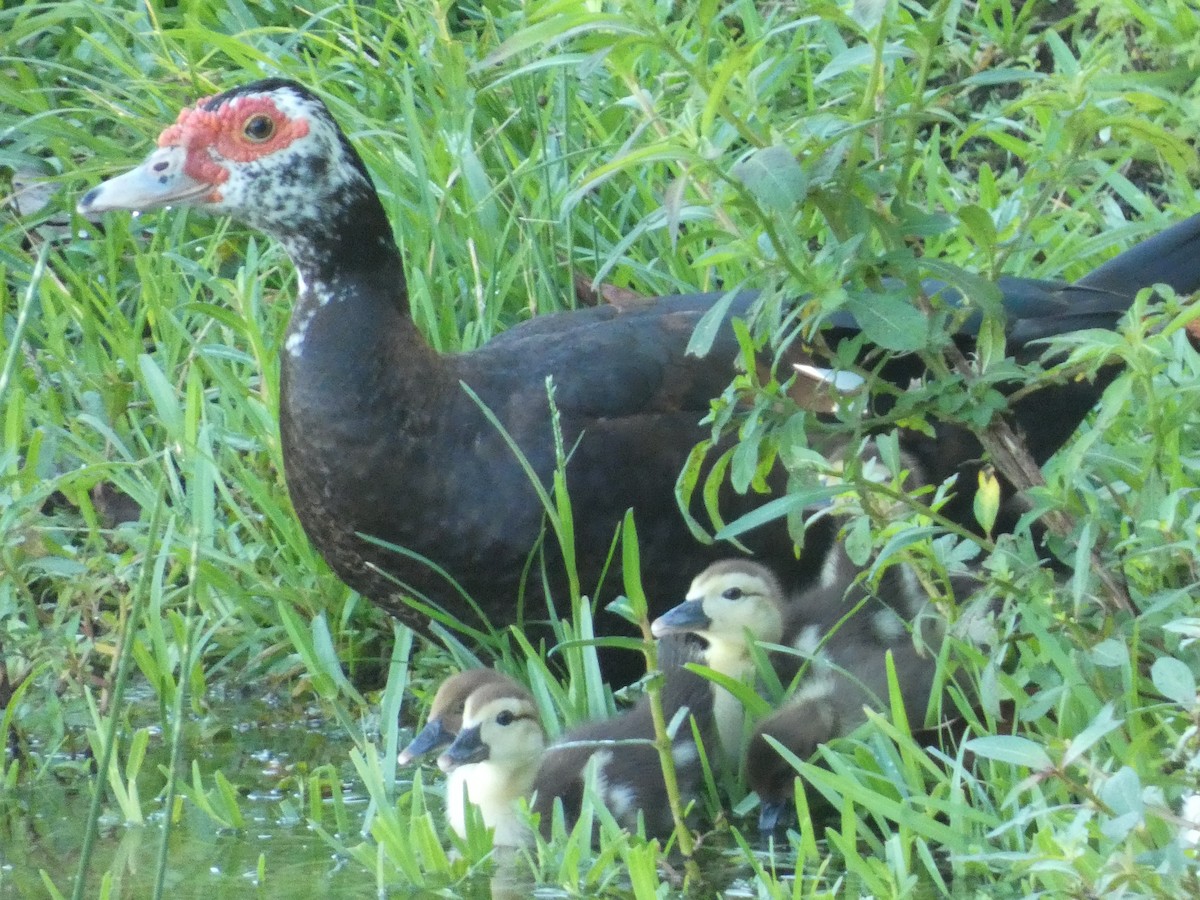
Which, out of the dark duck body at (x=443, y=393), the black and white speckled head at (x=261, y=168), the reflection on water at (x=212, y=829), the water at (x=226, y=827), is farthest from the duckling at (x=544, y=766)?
the black and white speckled head at (x=261, y=168)

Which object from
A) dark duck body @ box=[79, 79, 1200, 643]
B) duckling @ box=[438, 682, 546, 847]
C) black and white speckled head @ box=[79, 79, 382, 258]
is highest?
black and white speckled head @ box=[79, 79, 382, 258]

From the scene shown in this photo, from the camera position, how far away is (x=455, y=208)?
428 cm

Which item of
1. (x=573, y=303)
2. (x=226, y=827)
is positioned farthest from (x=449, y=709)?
(x=573, y=303)

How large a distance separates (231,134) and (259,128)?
5 centimetres

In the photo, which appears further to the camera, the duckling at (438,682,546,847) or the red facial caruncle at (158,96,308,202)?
the red facial caruncle at (158,96,308,202)

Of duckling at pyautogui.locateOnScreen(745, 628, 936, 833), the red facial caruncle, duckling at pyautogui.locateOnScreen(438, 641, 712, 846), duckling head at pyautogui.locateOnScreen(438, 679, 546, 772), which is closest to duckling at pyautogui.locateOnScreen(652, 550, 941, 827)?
duckling at pyautogui.locateOnScreen(745, 628, 936, 833)

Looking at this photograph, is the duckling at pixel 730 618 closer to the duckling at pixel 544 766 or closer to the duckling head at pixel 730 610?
the duckling head at pixel 730 610

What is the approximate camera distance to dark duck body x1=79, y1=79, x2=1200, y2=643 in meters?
3.36

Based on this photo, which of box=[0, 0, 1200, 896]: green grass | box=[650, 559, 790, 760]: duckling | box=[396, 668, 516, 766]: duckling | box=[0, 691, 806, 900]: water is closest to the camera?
box=[0, 0, 1200, 896]: green grass

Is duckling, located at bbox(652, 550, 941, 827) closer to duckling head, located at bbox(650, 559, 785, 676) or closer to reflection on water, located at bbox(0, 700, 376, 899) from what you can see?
duckling head, located at bbox(650, 559, 785, 676)

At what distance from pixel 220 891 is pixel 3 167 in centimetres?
285

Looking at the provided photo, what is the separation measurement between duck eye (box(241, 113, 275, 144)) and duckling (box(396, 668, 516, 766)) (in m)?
1.10

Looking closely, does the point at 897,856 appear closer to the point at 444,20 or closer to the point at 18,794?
the point at 18,794

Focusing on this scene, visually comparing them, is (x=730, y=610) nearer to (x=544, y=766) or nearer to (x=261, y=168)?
(x=544, y=766)
